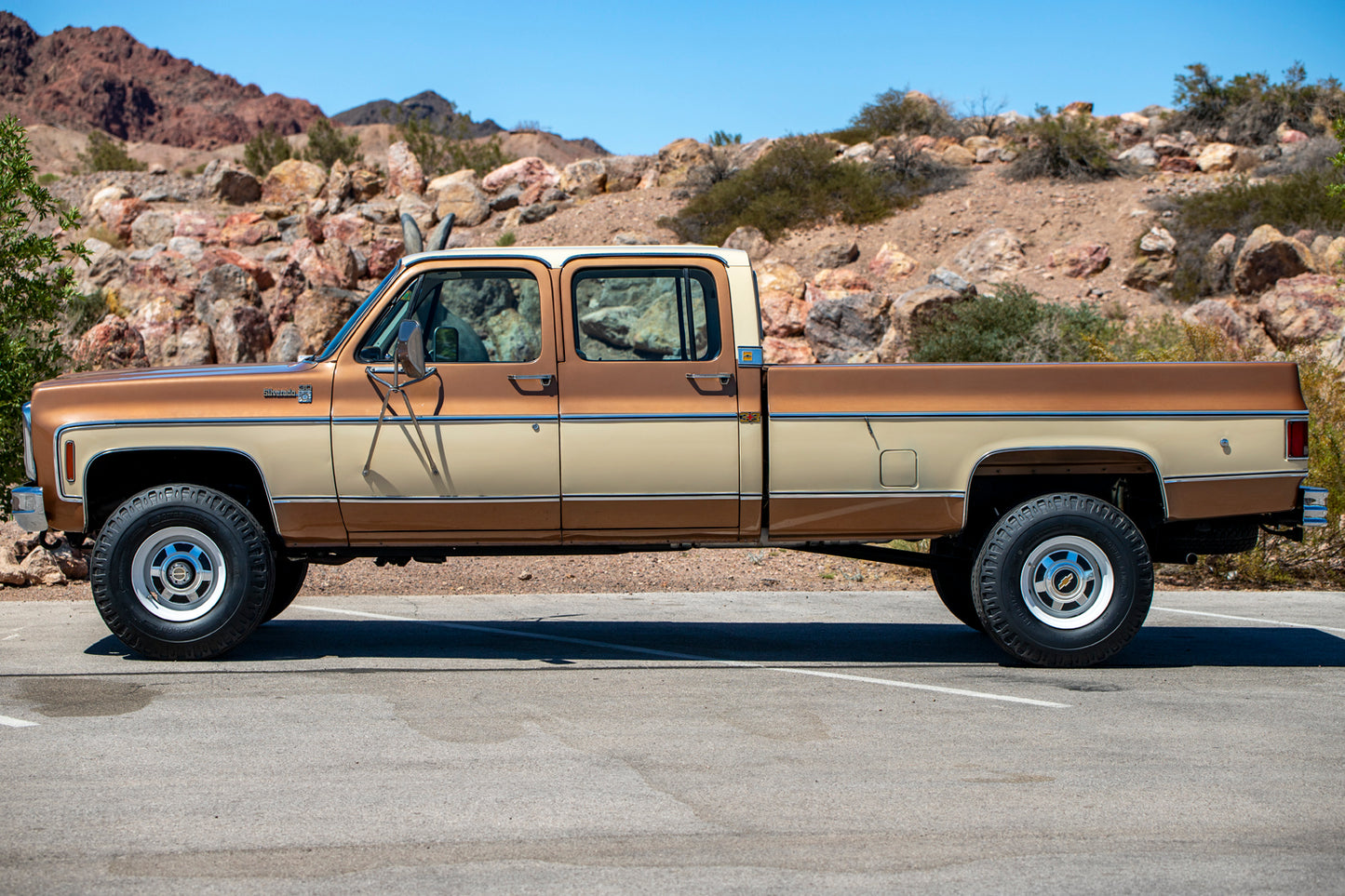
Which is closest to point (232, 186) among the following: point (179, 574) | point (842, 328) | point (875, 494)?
point (842, 328)

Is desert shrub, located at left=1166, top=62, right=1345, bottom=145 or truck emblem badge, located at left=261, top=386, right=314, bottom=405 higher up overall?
desert shrub, located at left=1166, top=62, right=1345, bottom=145

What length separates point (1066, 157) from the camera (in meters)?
32.4

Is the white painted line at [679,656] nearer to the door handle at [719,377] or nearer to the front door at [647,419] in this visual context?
the front door at [647,419]

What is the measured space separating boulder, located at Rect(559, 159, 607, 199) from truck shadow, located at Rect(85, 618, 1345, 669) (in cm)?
2940

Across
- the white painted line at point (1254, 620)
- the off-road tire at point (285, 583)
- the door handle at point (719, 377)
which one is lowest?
the white painted line at point (1254, 620)

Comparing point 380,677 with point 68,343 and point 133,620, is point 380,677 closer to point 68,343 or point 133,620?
point 133,620

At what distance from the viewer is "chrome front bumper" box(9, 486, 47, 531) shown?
6.72 metres

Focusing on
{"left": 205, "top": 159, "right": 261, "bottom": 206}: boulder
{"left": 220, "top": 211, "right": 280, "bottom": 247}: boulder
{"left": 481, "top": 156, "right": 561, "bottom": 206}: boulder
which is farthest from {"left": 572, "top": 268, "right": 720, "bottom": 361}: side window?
{"left": 205, "top": 159, "right": 261, "bottom": 206}: boulder

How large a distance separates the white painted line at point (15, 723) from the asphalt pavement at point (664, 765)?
1.1 inches

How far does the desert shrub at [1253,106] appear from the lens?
34250 millimetres

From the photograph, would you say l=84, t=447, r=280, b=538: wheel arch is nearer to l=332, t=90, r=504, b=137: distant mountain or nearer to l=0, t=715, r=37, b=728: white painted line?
l=0, t=715, r=37, b=728: white painted line

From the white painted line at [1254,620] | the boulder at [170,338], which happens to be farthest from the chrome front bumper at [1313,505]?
the boulder at [170,338]

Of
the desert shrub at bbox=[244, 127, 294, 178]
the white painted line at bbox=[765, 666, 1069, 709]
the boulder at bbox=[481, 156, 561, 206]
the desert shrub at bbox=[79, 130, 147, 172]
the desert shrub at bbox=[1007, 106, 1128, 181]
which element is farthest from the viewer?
the desert shrub at bbox=[79, 130, 147, 172]

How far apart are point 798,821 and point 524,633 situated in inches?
161
